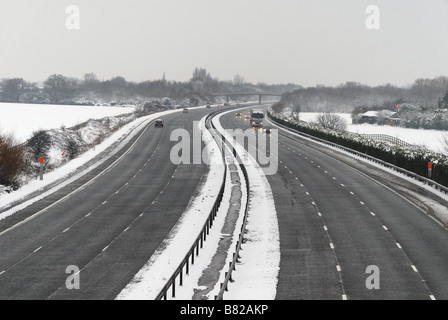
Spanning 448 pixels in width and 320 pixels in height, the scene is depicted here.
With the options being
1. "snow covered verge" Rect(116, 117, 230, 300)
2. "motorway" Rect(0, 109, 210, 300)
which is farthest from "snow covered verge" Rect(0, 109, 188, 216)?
"snow covered verge" Rect(116, 117, 230, 300)

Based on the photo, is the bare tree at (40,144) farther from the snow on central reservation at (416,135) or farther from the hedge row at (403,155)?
the snow on central reservation at (416,135)

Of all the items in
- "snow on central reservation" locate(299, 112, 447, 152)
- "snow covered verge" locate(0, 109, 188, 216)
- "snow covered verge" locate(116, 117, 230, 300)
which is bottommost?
"snow on central reservation" locate(299, 112, 447, 152)

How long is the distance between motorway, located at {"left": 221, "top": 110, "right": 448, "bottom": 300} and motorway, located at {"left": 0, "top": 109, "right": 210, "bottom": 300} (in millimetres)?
5736

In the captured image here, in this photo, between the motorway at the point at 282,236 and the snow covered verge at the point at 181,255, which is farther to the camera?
the motorway at the point at 282,236

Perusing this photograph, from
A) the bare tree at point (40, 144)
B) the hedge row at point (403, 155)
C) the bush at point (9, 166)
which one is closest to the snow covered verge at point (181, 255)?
the bush at point (9, 166)

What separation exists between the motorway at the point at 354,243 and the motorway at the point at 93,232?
18.8 feet

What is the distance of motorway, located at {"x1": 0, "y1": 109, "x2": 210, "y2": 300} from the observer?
57.6ft

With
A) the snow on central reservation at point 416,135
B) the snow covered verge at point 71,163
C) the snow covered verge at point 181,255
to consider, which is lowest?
the snow on central reservation at point 416,135

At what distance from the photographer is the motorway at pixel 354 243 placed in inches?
666

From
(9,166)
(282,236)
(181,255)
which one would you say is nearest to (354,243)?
(282,236)

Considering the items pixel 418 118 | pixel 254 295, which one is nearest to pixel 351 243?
pixel 254 295

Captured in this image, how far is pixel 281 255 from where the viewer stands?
20906mm

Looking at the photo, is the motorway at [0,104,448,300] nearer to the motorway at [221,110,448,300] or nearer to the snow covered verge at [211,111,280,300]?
the motorway at [221,110,448,300]

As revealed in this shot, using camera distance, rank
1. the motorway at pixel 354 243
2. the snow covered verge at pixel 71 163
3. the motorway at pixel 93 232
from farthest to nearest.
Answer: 1. the snow covered verge at pixel 71 163
2. the motorway at pixel 93 232
3. the motorway at pixel 354 243
